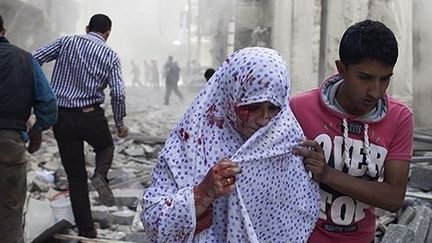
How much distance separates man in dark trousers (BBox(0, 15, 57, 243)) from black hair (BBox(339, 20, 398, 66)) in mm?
2416

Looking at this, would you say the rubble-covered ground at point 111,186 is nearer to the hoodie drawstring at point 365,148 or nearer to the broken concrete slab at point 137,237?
the broken concrete slab at point 137,237

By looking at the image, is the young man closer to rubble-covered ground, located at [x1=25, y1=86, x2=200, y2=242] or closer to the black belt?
rubble-covered ground, located at [x1=25, y1=86, x2=200, y2=242]

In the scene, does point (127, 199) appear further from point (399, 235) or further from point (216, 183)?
point (216, 183)

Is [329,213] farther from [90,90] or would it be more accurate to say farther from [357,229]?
[90,90]

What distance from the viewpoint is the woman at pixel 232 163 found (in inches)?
72.6

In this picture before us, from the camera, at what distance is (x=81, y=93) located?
16.0ft

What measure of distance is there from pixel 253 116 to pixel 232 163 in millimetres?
157

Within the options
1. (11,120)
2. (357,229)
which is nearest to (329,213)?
(357,229)

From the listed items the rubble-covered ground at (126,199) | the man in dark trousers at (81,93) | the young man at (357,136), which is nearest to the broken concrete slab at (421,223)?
the rubble-covered ground at (126,199)

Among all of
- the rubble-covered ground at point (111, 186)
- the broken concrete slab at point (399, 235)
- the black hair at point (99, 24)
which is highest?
the black hair at point (99, 24)

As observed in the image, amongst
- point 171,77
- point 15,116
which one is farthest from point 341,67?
point 171,77

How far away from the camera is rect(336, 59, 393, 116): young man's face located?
6.66 ft

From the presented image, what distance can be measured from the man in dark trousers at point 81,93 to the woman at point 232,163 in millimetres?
3053

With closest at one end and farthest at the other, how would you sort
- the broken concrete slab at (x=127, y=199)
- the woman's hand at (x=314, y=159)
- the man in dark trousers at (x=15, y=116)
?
the woman's hand at (x=314, y=159)
the man in dark trousers at (x=15, y=116)
the broken concrete slab at (x=127, y=199)
